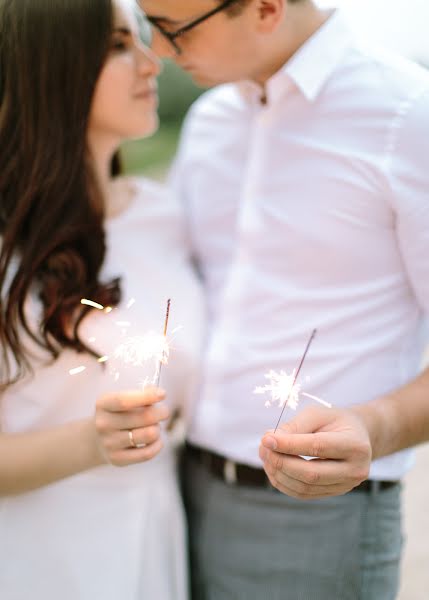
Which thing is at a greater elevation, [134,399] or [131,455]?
[134,399]

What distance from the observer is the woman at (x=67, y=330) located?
5.25ft

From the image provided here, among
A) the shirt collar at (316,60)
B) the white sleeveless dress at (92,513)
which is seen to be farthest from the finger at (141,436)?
the shirt collar at (316,60)

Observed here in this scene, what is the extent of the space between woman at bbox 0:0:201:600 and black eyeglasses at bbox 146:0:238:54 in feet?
0.38

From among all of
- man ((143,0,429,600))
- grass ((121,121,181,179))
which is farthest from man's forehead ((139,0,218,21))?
grass ((121,121,181,179))

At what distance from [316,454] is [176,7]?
122cm

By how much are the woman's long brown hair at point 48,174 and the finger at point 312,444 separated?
0.67 m

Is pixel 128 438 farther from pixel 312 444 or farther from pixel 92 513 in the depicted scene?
pixel 92 513

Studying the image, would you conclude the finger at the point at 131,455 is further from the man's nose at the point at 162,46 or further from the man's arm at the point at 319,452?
the man's nose at the point at 162,46

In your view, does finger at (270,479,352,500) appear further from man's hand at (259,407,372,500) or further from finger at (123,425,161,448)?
finger at (123,425,161,448)

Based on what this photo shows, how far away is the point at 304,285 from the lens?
168 cm

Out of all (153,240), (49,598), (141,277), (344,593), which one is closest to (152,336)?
(141,277)

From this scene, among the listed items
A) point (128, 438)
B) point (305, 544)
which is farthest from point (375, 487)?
point (128, 438)

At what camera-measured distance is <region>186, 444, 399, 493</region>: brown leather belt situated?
1654mm

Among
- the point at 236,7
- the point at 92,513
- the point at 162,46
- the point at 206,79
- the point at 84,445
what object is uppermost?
the point at 236,7
